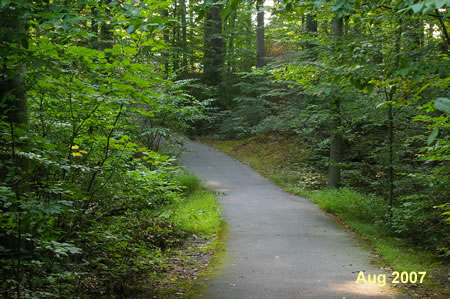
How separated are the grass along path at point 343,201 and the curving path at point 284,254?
432 millimetres

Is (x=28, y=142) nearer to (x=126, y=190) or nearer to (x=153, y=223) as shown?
(x=126, y=190)

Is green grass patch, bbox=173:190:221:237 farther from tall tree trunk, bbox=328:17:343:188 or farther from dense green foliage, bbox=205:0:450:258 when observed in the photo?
tall tree trunk, bbox=328:17:343:188

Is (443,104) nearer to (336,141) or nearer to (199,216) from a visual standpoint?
(199,216)

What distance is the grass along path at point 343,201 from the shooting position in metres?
5.90

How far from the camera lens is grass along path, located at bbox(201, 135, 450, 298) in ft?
19.3

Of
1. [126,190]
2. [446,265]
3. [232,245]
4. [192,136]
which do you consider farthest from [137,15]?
[192,136]

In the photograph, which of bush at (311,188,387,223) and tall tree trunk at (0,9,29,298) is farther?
bush at (311,188,387,223)

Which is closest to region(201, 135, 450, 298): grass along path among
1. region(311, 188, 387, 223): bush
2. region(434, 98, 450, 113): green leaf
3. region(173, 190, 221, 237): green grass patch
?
region(311, 188, 387, 223): bush

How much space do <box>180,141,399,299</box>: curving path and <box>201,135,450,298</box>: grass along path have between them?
43cm

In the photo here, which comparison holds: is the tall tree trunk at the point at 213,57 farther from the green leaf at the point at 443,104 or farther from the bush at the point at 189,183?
the green leaf at the point at 443,104

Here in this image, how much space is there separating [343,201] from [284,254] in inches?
178

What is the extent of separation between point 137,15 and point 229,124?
20.5 m

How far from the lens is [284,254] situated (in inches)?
265

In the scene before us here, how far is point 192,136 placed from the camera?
84.3 ft
